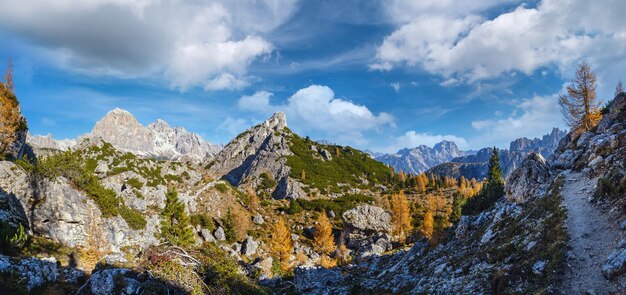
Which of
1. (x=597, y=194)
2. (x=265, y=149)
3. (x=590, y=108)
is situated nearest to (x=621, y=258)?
(x=597, y=194)

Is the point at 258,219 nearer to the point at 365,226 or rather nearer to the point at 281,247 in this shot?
the point at 281,247

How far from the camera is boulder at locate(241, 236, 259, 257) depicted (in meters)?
62.8

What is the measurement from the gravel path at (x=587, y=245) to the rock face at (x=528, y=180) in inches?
305

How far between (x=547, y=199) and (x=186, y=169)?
320 ft

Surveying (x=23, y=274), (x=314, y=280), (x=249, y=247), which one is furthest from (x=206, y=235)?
(x=23, y=274)

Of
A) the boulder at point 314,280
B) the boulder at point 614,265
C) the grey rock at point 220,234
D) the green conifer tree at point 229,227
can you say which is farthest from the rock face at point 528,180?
the grey rock at point 220,234

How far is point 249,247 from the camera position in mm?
63375

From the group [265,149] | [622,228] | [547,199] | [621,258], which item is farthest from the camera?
[265,149]

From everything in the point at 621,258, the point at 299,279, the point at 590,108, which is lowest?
the point at 299,279

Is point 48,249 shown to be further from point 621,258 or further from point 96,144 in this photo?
point 96,144

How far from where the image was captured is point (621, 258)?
46.7 feet

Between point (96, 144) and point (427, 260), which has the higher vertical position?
point (96, 144)

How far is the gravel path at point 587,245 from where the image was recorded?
14750mm

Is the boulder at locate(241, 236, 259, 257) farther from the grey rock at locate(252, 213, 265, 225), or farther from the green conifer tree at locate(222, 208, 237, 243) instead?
the grey rock at locate(252, 213, 265, 225)
